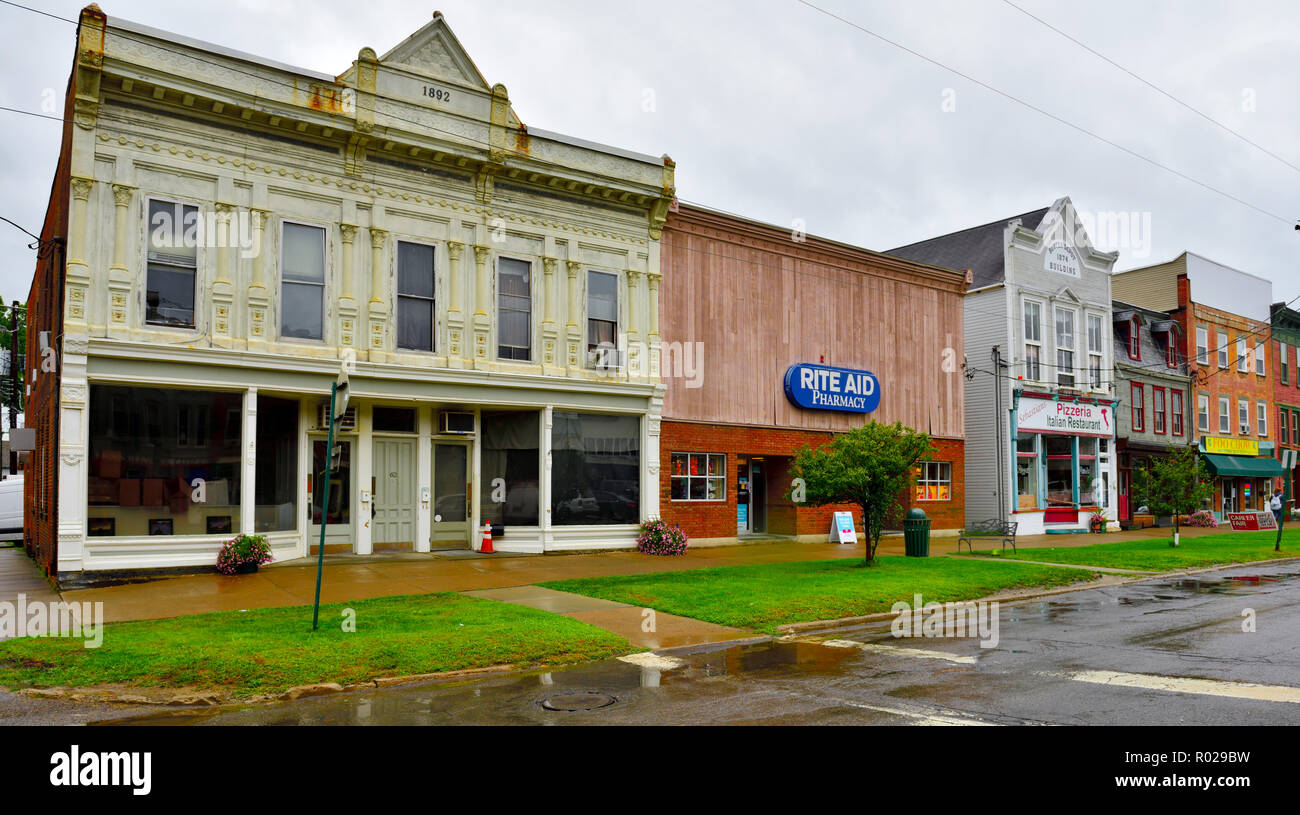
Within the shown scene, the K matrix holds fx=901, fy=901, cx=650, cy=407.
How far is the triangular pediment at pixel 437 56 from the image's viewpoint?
18859 millimetres

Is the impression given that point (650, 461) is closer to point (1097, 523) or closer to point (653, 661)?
point (653, 661)

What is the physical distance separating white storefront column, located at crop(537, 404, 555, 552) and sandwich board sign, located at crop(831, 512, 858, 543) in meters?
9.20

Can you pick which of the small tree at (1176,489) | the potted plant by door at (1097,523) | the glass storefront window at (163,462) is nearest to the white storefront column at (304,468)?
the glass storefront window at (163,462)

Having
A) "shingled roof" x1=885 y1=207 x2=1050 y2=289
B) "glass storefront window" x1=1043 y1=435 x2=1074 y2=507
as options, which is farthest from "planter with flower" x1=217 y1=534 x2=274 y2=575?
"glass storefront window" x1=1043 y1=435 x2=1074 y2=507

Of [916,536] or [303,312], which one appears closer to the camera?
Result: [303,312]

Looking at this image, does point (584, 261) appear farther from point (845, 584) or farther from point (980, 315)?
point (980, 315)

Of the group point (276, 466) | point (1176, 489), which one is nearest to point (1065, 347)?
point (1176, 489)

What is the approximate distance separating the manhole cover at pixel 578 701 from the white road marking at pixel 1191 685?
4.52 metres

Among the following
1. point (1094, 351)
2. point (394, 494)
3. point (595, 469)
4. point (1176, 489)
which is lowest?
point (1176, 489)

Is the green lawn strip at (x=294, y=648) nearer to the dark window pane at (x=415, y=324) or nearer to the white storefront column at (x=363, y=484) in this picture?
the white storefront column at (x=363, y=484)

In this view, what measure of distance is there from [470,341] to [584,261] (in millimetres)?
3672

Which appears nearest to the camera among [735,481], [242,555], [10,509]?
[242,555]

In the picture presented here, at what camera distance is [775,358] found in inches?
984

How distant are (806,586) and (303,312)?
10966mm
